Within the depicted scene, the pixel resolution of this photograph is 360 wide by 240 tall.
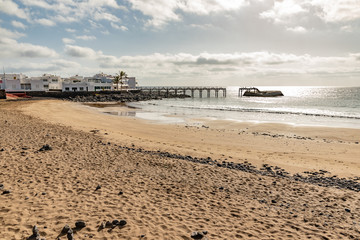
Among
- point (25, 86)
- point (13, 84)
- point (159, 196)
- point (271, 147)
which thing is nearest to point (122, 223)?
point (159, 196)

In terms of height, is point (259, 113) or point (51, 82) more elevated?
point (51, 82)

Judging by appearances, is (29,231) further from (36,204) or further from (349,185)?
(349,185)

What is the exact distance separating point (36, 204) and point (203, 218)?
4.52m

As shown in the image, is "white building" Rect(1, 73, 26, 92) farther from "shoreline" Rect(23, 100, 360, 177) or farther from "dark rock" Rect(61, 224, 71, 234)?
"dark rock" Rect(61, 224, 71, 234)

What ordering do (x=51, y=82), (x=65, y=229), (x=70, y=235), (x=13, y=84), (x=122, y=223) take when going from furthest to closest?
(x=51, y=82), (x=13, y=84), (x=122, y=223), (x=65, y=229), (x=70, y=235)

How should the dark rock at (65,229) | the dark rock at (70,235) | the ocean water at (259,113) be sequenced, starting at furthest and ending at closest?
1. the ocean water at (259,113)
2. the dark rock at (65,229)
3. the dark rock at (70,235)

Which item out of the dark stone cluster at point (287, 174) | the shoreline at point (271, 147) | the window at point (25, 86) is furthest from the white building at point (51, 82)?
the dark stone cluster at point (287, 174)

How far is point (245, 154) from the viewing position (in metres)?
13.5

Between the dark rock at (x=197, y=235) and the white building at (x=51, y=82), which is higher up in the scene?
the white building at (x=51, y=82)

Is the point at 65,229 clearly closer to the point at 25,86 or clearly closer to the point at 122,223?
the point at 122,223

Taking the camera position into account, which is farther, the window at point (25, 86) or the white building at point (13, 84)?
the window at point (25, 86)

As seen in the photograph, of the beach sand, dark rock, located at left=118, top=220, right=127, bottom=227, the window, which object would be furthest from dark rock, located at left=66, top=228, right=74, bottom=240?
the window

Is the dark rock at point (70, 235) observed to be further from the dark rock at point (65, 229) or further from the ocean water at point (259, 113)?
the ocean water at point (259, 113)

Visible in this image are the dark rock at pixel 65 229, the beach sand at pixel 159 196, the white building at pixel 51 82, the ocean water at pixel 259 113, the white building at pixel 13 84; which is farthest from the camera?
the white building at pixel 51 82
